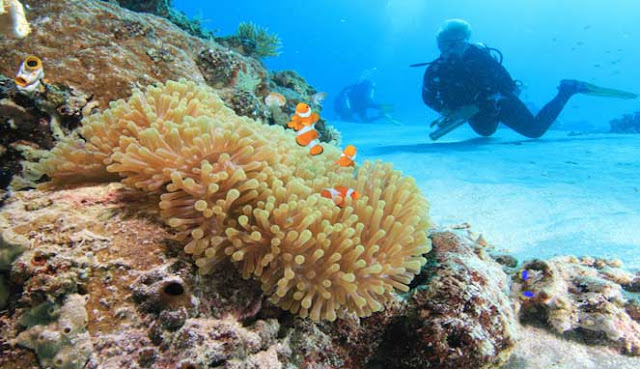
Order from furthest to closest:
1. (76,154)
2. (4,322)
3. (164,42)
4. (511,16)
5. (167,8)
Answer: (511,16) < (167,8) < (164,42) < (76,154) < (4,322)

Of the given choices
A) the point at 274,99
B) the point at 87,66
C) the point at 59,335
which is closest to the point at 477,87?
the point at 274,99

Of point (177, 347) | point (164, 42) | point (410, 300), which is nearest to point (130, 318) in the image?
point (177, 347)

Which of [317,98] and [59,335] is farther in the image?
[317,98]

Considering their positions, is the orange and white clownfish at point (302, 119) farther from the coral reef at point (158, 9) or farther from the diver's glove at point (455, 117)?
the diver's glove at point (455, 117)

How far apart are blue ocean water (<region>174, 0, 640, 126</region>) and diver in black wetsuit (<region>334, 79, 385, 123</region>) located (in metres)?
67.9

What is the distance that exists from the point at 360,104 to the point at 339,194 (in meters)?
24.1

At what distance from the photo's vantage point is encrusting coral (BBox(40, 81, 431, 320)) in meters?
1.56

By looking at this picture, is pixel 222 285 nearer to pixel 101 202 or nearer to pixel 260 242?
pixel 260 242

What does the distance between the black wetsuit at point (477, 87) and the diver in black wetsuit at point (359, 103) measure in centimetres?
1429

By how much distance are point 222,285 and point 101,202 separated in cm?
70

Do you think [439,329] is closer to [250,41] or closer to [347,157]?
[347,157]

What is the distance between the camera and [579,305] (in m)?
2.51

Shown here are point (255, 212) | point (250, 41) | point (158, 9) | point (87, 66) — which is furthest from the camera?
point (250, 41)

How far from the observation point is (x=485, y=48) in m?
9.94
